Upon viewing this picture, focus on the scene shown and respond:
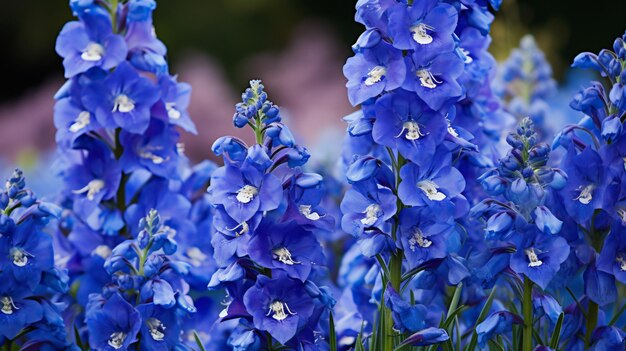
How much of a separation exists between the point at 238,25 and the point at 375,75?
8.16m

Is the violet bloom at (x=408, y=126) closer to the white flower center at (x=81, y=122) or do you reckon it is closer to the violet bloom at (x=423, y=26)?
the violet bloom at (x=423, y=26)

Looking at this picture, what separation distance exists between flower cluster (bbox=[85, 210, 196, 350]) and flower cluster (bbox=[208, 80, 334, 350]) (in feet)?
0.64

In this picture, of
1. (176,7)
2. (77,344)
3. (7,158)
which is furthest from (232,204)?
(176,7)

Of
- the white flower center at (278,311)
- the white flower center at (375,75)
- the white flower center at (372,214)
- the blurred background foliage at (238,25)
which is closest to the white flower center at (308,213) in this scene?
the white flower center at (372,214)

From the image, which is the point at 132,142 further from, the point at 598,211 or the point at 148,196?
the point at 598,211

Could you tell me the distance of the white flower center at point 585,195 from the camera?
236cm

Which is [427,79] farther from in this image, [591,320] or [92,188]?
[92,188]

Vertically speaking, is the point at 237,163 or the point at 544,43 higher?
the point at 237,163

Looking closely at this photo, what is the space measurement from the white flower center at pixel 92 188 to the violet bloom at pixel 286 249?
0.65 meters

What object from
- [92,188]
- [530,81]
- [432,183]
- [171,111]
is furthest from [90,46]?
[530,81]

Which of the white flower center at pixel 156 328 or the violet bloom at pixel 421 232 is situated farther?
the white flower center at pixel 156 328

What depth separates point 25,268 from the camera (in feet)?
7.98

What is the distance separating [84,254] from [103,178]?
0.77 feet

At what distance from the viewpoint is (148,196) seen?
9.14ft
